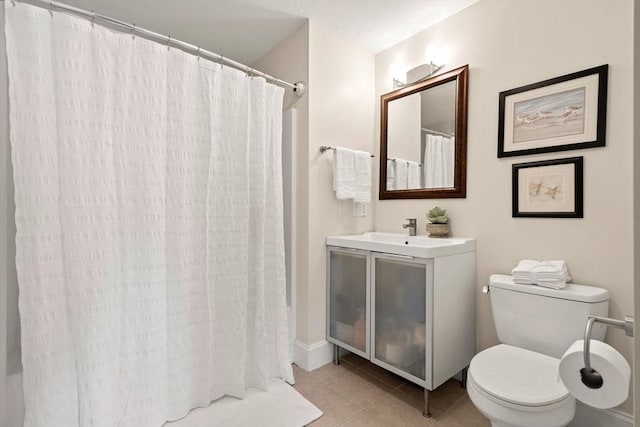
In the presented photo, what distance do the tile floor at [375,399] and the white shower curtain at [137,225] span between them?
0.91 feet

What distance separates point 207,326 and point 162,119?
1.12 m

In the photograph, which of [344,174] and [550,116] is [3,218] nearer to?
[344,174]

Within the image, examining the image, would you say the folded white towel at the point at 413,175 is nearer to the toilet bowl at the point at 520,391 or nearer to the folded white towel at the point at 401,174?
the folded white towel at the point at 401,174

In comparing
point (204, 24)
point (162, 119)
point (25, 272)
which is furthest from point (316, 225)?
point (204, 24)

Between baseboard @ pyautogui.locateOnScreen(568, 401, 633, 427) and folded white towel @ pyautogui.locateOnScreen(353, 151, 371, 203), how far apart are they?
5.53 ft

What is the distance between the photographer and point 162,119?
1494mm

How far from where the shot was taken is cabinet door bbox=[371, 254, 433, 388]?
167 cm

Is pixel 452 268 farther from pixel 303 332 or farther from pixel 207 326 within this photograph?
pixel 207 326

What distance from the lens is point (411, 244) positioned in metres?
2.02

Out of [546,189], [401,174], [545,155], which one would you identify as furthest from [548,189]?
[401,174]

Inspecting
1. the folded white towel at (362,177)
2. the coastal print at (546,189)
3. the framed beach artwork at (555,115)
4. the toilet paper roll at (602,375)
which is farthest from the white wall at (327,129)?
the toilet paper roll at (602,375)

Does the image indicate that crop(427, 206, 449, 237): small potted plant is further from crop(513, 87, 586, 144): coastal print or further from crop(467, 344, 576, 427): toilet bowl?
crop(467, 344, 576, 427): toilet bowl

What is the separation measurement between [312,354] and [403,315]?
0.76 meters

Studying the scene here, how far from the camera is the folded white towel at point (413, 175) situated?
2.27m
